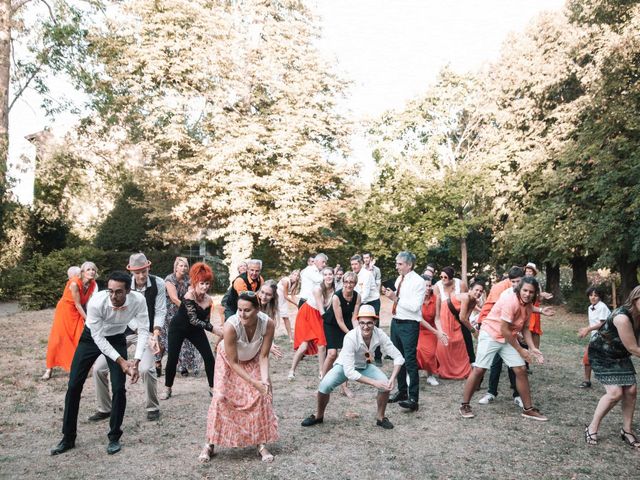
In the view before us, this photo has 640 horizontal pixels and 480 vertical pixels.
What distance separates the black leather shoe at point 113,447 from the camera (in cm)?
525

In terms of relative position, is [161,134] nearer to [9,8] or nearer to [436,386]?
[9,8]

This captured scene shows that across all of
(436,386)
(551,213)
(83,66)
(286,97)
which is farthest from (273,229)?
(436,386)

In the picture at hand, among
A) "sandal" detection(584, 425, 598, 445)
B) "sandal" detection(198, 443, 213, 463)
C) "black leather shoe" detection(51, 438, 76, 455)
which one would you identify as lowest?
"black leather shoe" detection(51, 438, 76, 455)

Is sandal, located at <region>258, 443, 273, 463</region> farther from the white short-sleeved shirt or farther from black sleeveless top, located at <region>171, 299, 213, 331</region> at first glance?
the white short-sleeved shirt

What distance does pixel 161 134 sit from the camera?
22.7 meters

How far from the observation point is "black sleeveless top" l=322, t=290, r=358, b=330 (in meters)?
7.31

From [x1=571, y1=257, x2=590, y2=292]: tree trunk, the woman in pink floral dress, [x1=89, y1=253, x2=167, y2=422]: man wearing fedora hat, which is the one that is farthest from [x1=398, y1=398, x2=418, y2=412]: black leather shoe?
[x1=571, y1=257, x2=590, y2=292]: tree trunk

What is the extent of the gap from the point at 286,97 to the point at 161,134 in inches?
221

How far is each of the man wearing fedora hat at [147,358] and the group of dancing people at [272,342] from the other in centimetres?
1

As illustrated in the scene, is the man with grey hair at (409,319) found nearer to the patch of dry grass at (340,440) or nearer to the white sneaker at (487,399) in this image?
the patch of dry grass at (340,440)

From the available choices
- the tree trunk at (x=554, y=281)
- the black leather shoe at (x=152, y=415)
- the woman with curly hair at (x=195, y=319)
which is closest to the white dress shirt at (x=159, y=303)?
the woman with curly hair at (x=195, y=319)

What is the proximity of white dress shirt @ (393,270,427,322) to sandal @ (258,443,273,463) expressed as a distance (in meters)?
2.72

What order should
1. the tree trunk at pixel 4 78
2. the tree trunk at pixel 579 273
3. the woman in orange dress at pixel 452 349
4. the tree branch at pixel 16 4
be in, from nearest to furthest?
1. the woman in orange dress at pixel 452 349
2. the tree trunk at pixel 4 78
3. the tree branch at pixel 16 4
4. the tree trunk at pixel 579 273

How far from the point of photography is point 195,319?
677cm
